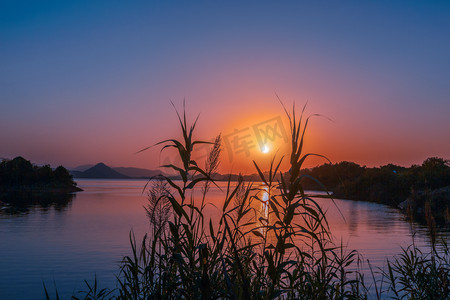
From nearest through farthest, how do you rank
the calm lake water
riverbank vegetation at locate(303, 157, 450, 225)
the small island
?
1. the calm lake water
2. riverbank vegetation at locate(303, 157, 450, 225)
3. the small island

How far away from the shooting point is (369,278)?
716 inches

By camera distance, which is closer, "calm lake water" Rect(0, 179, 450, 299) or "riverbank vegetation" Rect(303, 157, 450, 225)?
"calm lake water" Rect(0, 179, 450, 299)

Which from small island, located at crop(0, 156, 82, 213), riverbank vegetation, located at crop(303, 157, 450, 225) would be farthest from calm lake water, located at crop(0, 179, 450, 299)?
small island, located at crop(0, 156, 82, 213)

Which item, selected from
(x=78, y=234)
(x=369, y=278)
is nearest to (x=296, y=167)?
(x=369, y=278)

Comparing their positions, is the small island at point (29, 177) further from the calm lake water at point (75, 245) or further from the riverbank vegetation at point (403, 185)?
the riverbank vegetation at point (403, 185)

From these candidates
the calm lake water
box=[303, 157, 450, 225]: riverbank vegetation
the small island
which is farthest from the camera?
the small island

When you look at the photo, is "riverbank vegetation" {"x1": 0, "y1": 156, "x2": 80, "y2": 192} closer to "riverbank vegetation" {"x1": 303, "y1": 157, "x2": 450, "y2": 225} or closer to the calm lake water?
the calm lake water

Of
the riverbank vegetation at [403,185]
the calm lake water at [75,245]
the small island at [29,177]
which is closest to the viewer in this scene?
the calm lake water at [75,245]

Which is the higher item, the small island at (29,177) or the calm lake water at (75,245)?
the small island at (29,177)

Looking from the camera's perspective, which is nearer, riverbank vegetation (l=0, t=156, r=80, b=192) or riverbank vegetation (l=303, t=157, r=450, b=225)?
riverbank vegetation (l=303, t=157, r=450, b=225)

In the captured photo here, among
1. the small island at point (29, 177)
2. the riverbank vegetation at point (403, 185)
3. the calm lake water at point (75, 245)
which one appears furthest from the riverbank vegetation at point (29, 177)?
the riverbank vegetation at point (403, 185)

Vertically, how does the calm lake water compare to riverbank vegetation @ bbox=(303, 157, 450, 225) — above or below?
below

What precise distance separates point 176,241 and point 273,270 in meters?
1.22

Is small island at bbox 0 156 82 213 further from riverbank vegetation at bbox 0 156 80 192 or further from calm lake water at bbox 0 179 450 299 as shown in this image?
calm lake water at bbox 0 179 450 299
